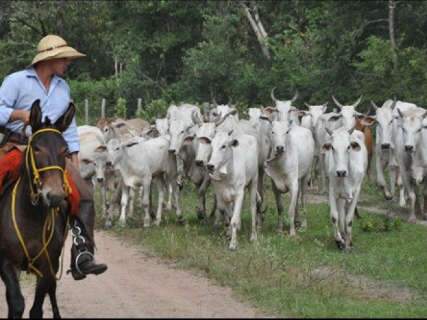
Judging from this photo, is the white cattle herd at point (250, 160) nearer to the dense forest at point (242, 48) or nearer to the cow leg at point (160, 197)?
the cow leg at point (160, 197)

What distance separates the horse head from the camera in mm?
7270

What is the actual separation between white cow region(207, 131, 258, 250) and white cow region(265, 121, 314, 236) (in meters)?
0.42

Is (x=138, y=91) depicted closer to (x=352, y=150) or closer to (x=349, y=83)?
(x=349, y=83)

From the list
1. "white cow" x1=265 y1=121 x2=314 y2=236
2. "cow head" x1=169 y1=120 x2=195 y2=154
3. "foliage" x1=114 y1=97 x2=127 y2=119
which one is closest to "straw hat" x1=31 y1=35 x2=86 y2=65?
"white cow" x1=265 y1=121 x2=314 y2=236

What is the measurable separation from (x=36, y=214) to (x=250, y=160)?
26.2 feet

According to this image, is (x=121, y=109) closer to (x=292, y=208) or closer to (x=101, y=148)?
(x=101, y=148)

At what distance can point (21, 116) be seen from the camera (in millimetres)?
7949

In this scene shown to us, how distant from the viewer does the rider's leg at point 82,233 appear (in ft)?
26.2

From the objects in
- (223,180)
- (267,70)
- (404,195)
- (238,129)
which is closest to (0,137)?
(223,180)

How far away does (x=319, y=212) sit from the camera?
1839cm

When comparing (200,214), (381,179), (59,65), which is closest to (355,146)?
(200,214)

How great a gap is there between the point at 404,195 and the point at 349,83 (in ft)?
27.2

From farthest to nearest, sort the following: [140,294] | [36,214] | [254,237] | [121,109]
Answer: [121,109], [254,237], [140,294], [36,214]

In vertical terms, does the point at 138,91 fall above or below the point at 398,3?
below
